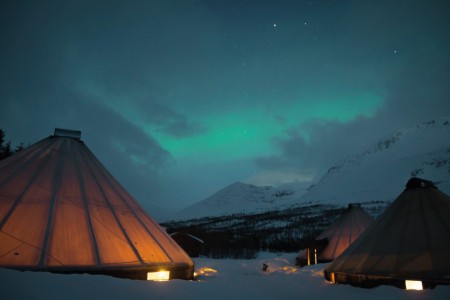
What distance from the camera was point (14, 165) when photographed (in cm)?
596

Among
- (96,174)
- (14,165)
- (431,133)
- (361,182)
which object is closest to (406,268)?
(96,174)

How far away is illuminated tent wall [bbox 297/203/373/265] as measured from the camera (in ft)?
45.5

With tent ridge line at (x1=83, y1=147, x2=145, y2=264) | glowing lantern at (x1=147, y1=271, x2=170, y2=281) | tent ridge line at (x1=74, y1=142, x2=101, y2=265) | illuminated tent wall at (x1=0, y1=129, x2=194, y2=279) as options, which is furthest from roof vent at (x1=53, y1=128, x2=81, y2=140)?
glowing lantern at (x1=147, y1=271, x2=170, y2=281)

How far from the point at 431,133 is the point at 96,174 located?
143328 millimetres

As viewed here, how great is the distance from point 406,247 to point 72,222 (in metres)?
6.29

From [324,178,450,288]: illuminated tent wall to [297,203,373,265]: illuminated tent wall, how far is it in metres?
7.09

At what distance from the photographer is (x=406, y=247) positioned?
6066mm

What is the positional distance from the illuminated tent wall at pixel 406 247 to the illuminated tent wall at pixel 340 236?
7091 millimetres

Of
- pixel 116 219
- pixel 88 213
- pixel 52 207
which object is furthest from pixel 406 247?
pixel 52 207

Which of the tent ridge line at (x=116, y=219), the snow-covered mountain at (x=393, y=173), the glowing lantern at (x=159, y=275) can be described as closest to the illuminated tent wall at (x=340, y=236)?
the glowing lantern at (x=159, y=275)

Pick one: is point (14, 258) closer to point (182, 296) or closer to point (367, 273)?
point (182, 296)

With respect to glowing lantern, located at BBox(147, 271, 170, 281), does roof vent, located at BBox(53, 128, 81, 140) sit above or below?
above

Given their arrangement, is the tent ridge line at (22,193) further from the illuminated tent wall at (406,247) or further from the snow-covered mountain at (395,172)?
the snow-covered mountain at (395,172)

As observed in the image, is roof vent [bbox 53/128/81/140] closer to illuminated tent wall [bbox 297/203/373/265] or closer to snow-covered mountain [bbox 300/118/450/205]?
illuminated tent wall [bbox 297/203/373/265]
